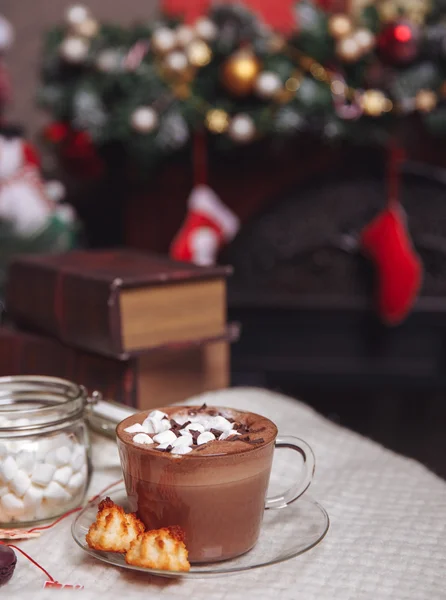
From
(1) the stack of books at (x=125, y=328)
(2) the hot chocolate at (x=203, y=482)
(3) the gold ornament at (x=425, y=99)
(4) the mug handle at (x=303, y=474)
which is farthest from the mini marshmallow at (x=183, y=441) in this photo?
(3) the gold ornament at (x=425, y=99)

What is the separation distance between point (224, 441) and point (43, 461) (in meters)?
0.20

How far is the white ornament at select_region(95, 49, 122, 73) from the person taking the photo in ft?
6.63

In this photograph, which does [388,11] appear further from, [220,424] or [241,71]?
[220,424]

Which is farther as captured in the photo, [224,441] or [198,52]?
[198,52]

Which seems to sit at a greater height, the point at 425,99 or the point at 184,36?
the point at 184,36

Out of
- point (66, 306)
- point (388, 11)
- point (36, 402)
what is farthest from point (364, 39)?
point (36, 402)

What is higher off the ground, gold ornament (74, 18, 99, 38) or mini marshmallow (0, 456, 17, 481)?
gold ornament (74, 18, 99, 38)

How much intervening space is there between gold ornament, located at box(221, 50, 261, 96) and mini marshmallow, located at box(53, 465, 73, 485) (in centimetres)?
143

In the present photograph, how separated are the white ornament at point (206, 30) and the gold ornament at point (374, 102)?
45 cm

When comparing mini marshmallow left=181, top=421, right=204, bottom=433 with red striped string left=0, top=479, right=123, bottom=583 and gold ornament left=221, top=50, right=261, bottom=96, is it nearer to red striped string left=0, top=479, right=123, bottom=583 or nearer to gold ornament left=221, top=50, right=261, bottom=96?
red striped string left=0, top=479, right=123, bottom=583

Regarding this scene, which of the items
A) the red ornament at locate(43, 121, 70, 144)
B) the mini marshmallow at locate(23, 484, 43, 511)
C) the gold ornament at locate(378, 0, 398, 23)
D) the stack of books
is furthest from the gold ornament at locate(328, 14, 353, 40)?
the mini marshmallow at locate(23, 484, 43, 511)

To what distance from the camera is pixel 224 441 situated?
0.61m

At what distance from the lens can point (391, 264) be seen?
210 cm

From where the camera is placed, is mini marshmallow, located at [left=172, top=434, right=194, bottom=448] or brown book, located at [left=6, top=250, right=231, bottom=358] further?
brown book, located at [left=6, top=250, right=231, bottom=358]
